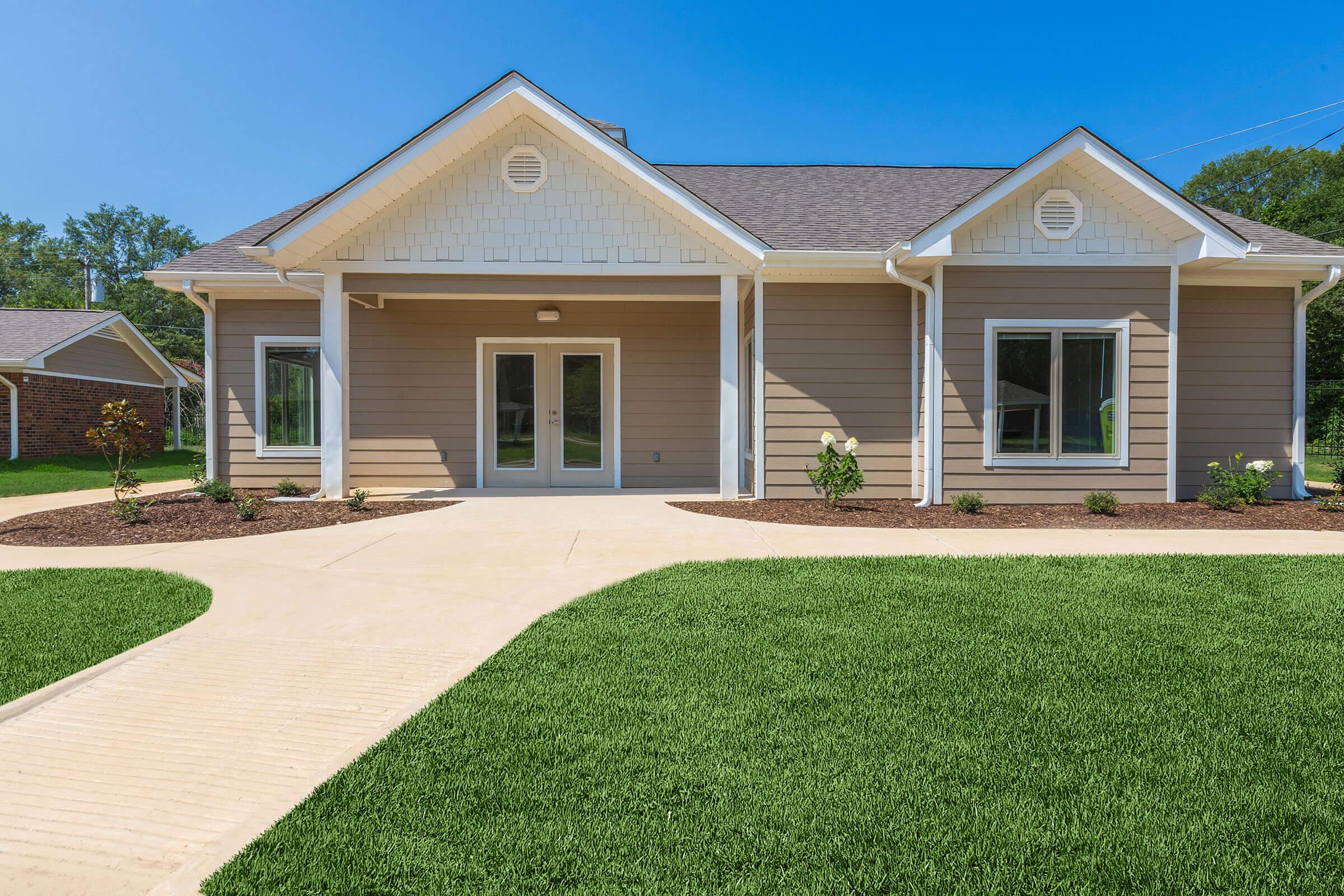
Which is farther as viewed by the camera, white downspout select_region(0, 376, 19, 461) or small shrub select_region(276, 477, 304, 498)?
white downspout select_region(0, 376, 19, 461)

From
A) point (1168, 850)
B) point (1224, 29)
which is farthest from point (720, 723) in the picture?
point (1224, 29)

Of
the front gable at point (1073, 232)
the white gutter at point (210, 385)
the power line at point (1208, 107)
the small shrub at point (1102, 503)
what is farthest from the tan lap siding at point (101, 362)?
the power line at point (1208, 107)

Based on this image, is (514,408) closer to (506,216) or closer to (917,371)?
(506,216)

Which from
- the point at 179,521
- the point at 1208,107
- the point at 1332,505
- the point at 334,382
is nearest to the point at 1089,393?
the point at 1332,505

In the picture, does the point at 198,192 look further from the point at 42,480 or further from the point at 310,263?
the point at 310,263

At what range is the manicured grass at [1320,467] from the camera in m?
12.8

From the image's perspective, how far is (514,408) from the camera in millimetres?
10945

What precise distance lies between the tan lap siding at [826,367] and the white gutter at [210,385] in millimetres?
7953

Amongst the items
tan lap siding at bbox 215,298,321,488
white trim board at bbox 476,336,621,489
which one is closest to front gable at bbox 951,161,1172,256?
white trim board at bbox 476,336,621,489

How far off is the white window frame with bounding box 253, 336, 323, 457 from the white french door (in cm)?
254

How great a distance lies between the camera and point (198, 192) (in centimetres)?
4541

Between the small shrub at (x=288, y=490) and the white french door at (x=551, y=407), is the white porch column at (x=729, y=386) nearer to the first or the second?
the white french door at (x=551, y=407)

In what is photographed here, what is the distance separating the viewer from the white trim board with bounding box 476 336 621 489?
10.8 meters

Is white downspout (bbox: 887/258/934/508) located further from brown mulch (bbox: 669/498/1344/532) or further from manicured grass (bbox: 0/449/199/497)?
manicured grass (bbox: 0/449/199/497)
